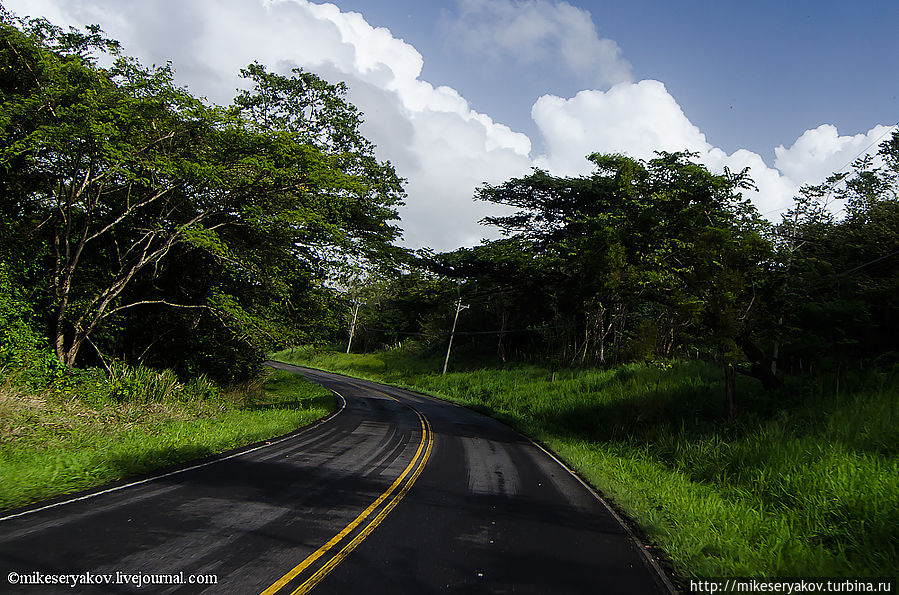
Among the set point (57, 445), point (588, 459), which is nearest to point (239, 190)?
point (57, 445)

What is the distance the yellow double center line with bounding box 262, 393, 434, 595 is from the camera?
4461 millimetres

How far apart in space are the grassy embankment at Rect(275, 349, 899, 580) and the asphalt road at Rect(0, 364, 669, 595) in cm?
115

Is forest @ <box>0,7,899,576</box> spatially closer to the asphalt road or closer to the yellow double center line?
the asphalt road

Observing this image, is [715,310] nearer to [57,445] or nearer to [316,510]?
[316,510]

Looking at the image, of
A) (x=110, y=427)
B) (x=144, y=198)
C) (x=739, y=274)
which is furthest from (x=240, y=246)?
(x=739, y=274)

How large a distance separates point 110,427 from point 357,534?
8498 millimetres

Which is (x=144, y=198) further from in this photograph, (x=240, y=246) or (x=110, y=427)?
(x=110, y=427)

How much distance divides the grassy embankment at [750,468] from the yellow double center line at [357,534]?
411cm

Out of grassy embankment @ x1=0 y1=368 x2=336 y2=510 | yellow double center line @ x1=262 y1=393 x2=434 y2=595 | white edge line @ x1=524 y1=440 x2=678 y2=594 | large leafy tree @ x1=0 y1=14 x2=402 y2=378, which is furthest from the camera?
large leafy tree @ x1=0 y1=14 x2=402 y2=378

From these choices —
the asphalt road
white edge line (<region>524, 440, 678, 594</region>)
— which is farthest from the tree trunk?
the asphalt road

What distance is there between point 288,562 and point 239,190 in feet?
42.2

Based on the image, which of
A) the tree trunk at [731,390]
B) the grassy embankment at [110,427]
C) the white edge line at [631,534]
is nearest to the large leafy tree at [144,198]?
the grassy embankment at [110,427]

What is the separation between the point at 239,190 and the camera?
14.7 meters

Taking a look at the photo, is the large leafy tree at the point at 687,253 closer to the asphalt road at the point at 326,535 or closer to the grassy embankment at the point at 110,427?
the asphalt road at the point at 326,535
